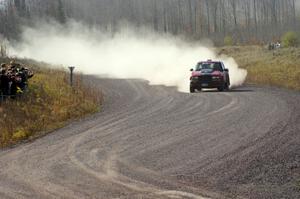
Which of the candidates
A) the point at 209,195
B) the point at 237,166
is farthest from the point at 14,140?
the point at 209,195

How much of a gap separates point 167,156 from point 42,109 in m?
11.0

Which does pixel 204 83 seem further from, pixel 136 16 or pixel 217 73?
pixel 136 16

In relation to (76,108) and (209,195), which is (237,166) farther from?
(76,108)

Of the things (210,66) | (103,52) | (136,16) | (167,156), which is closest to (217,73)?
(210,66)

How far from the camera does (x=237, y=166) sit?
435 inches

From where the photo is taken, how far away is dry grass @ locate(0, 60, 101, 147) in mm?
18391

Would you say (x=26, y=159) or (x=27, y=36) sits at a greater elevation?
(x=27, y=36)

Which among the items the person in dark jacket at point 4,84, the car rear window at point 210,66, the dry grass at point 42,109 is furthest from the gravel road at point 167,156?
the car rear window at point 210,66

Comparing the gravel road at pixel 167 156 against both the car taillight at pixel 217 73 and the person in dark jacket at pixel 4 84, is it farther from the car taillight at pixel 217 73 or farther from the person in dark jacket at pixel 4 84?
the car taillight at pixel 217 73

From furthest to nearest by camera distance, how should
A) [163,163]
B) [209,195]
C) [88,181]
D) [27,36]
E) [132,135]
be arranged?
1. [27,36]
2. [132,135]
3. [163,163]
4. [88,181]
5. [209,195]

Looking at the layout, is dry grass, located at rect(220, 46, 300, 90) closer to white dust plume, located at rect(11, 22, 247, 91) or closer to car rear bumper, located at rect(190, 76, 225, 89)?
white dust plume, located at rect(11, 22, 247, 91)

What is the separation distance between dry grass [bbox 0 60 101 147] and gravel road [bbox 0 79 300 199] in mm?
1137

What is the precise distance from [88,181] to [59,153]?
3.54 metres

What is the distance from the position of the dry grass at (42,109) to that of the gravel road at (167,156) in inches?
44.7
